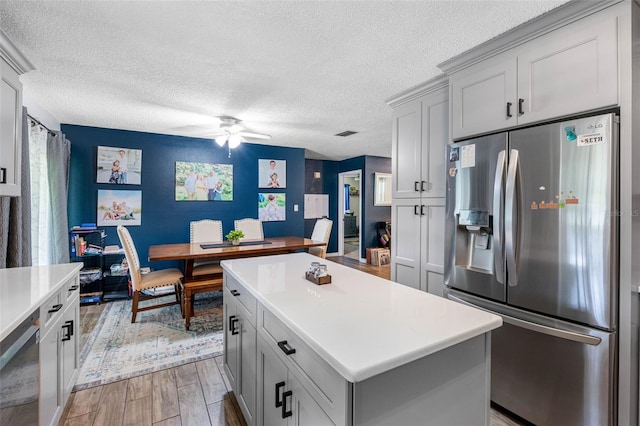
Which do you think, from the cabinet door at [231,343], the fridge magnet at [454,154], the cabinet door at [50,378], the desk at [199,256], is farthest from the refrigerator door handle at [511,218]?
the desk at [199,256]

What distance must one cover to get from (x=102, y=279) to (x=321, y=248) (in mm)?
3101

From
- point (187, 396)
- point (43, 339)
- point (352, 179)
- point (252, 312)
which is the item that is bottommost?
point (187, 396)

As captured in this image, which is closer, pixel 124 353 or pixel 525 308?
pixel 525 308

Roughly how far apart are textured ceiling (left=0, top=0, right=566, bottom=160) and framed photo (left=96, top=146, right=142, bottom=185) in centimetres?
90

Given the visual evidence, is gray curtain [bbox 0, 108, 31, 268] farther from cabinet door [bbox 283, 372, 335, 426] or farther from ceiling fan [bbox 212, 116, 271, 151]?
cabinet door [bbox 283, 372, 335, 426]

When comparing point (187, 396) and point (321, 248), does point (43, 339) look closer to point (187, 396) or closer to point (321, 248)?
point (187, 396)

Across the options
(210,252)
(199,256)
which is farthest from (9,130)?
(210,252)

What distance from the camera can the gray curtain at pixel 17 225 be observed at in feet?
7.79

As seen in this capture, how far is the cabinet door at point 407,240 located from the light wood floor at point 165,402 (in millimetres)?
1107

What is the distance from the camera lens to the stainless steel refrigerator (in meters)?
1.39

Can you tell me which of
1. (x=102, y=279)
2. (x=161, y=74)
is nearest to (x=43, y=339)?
(x=161, y=74)

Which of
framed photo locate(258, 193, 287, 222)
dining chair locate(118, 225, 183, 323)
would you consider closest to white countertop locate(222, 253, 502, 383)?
dining chair locate(118, 225, 183, 323)

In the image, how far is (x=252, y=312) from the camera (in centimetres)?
151

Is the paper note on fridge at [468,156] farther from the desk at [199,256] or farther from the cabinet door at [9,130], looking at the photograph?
the cabinet door at [9,130]
